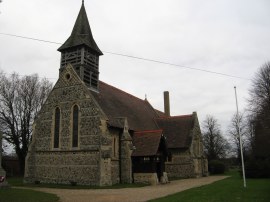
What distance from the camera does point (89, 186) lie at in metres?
24.5

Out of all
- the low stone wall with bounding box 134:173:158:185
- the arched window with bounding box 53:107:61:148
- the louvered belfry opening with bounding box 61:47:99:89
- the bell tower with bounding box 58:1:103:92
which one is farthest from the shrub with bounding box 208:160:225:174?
the arched window with bounding box 53:107:61:148

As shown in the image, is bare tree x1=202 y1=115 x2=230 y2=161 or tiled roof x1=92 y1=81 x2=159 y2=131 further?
bare tree x1=202 y1=115 x2=230 y2=161

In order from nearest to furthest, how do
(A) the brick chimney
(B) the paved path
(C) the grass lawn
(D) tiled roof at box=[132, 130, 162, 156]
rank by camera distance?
1. (C) the grass lawn
2. (B) the paved path
3. (D) tiled roof at box=[132, 130, 162, 156]
4. (A) the brick chimney

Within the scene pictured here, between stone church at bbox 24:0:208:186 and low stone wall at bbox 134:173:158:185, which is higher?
stone church at bbox 24:0:208:186

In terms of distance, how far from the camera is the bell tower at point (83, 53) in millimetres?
28688

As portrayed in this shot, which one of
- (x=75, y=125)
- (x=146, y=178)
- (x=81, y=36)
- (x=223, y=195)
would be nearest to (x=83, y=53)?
(x=81, y=36)

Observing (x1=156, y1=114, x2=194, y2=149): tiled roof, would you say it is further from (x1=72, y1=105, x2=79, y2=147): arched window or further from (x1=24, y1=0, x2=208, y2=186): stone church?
(x1=72, y1=105, x2=79, y2=147): arched window

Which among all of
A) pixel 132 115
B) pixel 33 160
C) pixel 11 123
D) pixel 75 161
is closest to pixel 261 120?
pixel 132 115

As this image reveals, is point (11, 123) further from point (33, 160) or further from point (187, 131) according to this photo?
point (187, 131)

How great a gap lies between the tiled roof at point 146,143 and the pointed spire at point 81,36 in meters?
9.28

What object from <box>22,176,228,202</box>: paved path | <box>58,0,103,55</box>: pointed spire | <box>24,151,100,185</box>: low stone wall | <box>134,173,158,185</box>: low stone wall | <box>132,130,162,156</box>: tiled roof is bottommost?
<box>22,176,228,202</box>: paved path

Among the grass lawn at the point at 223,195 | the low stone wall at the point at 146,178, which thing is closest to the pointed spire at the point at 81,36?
the low stone wall at the point at 146,178

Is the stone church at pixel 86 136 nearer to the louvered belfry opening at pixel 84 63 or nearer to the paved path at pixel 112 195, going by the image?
the louvered belfry opening at pixel 84 63

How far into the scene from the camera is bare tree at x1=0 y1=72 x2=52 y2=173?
129 ft
